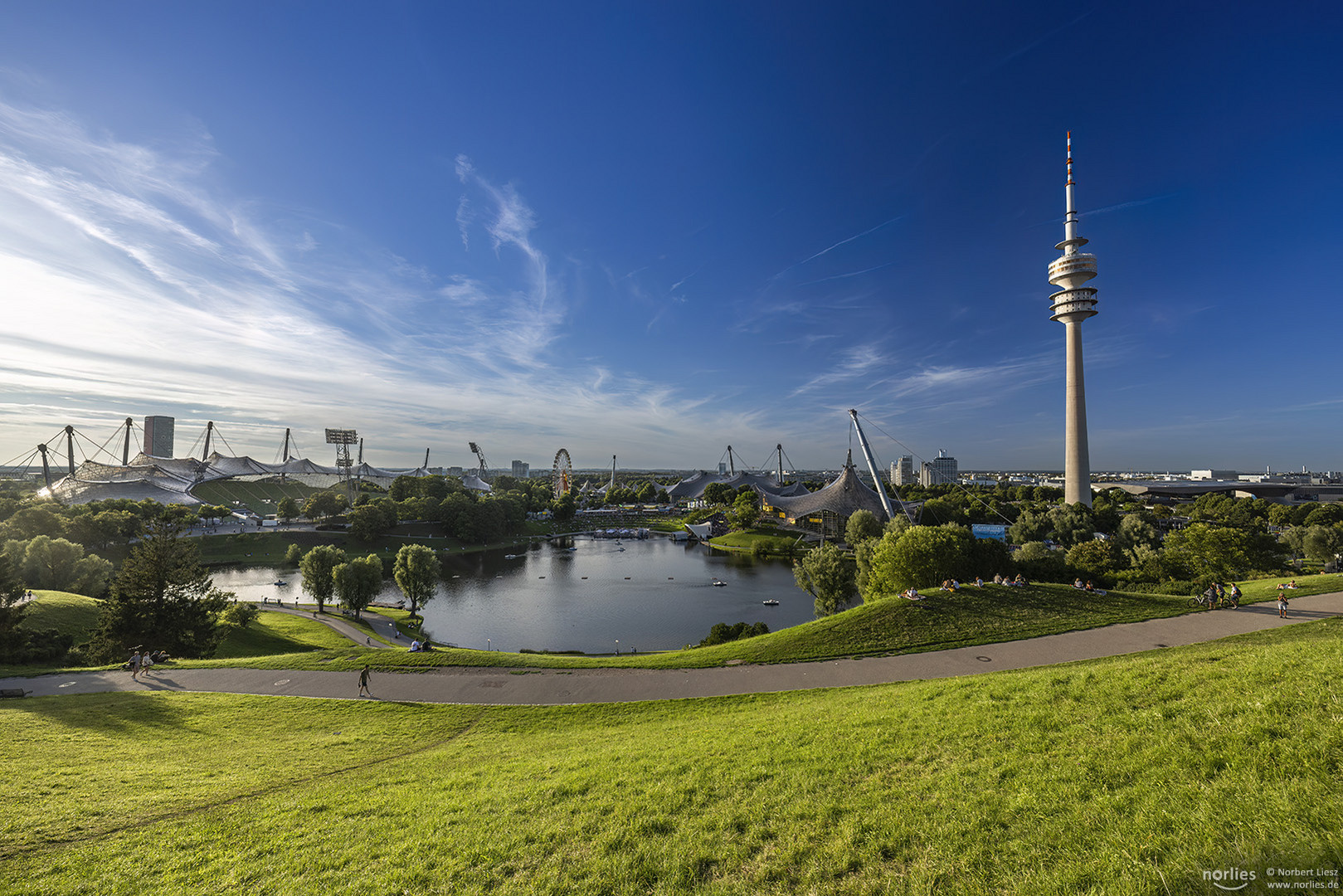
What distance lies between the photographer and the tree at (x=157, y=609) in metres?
19.0

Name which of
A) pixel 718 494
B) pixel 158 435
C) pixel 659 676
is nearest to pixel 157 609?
pixel 659 676

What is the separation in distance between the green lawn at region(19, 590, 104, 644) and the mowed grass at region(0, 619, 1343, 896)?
1627 centimetres

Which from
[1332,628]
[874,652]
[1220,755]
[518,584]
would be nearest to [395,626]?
[518,584]

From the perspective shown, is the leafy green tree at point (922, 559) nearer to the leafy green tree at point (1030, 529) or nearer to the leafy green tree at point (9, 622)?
the leafy green tree at point (1030, 529)

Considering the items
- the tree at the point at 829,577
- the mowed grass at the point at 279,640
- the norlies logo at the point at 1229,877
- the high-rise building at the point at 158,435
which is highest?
the high-rise building at the point at 158,435

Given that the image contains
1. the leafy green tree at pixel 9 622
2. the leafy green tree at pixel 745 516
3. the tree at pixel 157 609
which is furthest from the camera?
the leafy green tree at pixel 745 516

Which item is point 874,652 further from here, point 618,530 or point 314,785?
point 618,530

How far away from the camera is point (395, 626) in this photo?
1184 inches

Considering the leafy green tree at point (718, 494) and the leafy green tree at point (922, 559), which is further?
the leafy green tree at point (718, 494)

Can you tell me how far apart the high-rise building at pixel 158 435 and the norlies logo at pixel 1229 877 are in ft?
689

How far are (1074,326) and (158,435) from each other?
21911cm

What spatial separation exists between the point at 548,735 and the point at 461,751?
69.4 inches

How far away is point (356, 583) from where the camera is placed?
101 ft

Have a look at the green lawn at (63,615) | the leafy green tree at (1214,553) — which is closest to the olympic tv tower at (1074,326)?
the leafy green tree at (1214,553)
